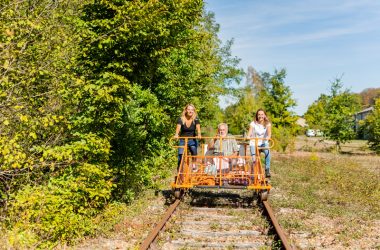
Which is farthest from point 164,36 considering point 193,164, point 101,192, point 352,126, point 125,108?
point 352,126

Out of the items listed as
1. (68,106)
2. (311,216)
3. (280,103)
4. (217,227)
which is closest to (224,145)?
(311,216)

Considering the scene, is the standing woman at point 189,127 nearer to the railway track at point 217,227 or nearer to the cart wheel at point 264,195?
the railway track at point 217,227

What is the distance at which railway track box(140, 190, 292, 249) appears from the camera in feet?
21.4

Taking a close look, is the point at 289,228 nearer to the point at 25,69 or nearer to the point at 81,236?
A: the point at 81,236

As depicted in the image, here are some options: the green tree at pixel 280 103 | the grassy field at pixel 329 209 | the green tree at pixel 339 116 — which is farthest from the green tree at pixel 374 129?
the grassy field at pixel 329 209

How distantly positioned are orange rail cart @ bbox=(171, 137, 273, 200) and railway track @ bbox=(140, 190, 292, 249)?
0.47 metres

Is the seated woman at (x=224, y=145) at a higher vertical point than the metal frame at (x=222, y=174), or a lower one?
higher

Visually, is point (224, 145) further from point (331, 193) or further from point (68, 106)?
point (68, 106)

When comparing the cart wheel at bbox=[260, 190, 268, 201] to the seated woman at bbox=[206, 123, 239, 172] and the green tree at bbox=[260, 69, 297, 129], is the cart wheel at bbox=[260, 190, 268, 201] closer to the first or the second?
the seated woman at bbox=[206, 123, 239, 172]

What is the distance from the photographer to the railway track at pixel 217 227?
6.54 metres

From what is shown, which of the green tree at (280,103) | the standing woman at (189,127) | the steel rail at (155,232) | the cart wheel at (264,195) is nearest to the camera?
the steel rail at (155,232)

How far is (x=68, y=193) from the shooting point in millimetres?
6445

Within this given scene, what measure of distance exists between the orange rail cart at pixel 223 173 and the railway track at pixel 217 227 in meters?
0.47

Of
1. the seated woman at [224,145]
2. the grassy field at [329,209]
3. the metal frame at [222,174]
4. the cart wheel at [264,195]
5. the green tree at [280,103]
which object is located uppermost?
the green tree at [280,103]
